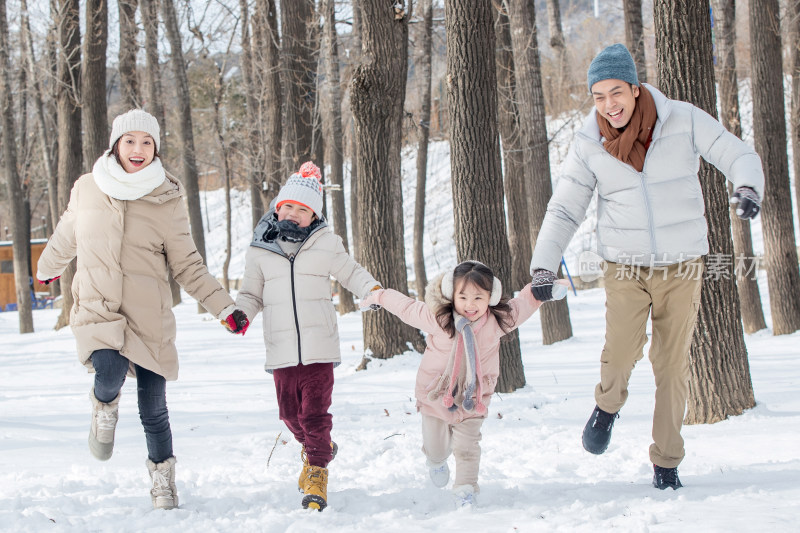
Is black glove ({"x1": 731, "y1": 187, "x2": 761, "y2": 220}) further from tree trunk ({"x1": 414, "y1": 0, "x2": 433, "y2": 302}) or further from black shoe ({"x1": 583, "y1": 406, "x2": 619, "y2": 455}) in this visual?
tree trunk ({"x1": 414, "y1": 0, "x2": 433, "y2": 302})

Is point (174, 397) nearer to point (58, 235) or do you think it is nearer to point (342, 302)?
point (58, 235)

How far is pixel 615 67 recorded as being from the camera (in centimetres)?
381

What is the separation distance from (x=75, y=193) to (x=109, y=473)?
1.86 meters

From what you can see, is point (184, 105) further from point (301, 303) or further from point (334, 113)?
point (301, 303)

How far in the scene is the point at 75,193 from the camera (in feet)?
13.1

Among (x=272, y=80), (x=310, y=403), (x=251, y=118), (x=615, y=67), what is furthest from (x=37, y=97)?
(x=615, y=67)

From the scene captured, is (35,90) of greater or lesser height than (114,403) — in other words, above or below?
above

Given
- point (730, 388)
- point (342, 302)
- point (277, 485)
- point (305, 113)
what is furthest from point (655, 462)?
point (342, 302)

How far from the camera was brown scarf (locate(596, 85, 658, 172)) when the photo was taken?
3.80 meters

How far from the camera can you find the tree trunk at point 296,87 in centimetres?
1250

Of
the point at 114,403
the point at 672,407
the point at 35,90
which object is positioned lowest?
the point at 672,407

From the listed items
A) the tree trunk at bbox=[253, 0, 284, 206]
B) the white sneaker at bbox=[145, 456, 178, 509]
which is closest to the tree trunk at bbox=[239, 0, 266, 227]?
the tree trunk at bbox=[253, 0, 284, 206]

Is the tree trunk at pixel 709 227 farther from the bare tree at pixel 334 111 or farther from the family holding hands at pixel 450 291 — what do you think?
the bare tree at pixel 334 111

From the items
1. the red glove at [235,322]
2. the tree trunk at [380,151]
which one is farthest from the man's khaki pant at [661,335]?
the tree trunk at [380,151]
